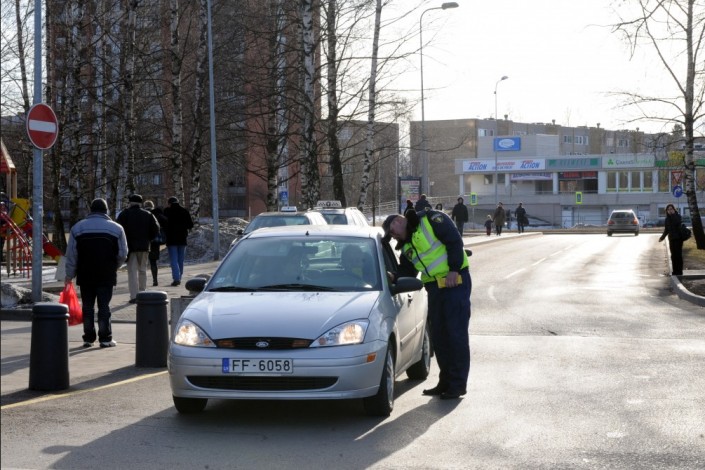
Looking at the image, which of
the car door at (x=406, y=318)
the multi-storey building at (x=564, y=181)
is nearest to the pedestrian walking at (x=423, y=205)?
the car door at (x=406, y=318)

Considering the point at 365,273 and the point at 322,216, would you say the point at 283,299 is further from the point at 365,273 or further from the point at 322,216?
the point at 322,216

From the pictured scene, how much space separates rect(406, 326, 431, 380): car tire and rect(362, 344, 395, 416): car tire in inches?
79.9

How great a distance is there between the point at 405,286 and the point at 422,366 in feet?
6.34

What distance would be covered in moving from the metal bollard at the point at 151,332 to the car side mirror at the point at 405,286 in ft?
11.8

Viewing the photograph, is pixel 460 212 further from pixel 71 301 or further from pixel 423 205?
pixel 71 301

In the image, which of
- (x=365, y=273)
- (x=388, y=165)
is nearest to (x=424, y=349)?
(x=365, y=273)

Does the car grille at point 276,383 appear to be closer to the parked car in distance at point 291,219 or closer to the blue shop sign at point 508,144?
the parked car in distance at point 291,219

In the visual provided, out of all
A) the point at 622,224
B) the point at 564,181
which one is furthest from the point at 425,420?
the point at 564,181

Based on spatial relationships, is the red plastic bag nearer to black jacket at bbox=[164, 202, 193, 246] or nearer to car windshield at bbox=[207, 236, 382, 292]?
car windshield at bbox=[207, 236, 382, 292]

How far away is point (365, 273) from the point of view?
8.97 meters

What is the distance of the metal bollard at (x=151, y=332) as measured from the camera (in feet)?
37.7

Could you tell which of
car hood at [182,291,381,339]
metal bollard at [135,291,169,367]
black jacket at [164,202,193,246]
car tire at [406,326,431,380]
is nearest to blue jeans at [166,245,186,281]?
black jacket at [164,202,193,246]

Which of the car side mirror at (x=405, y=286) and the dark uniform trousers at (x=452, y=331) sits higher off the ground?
the car side mirror at (x=405, y=286)

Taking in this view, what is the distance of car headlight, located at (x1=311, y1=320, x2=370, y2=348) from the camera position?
25.6ft
